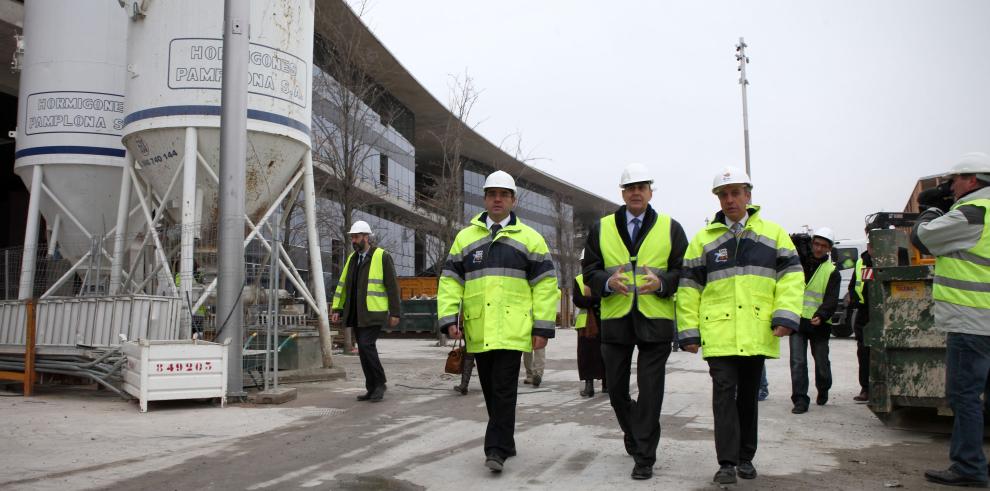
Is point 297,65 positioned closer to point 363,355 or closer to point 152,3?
point 152,3

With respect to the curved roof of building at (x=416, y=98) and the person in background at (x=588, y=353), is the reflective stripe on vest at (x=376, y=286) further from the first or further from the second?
the curved roof of building at (x=416, y=98)

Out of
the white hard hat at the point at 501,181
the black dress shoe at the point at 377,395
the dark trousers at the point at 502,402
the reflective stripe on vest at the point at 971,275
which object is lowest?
the black dress shoe at the point at 377,395

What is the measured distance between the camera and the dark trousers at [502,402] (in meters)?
5.17

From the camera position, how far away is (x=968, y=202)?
4934 mm

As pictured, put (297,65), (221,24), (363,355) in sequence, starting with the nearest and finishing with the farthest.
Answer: (363,355), (221,24), (297,65)

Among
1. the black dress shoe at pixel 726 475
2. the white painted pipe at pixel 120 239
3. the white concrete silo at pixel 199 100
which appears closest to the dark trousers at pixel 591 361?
the black dress shoe at pixel 726 475

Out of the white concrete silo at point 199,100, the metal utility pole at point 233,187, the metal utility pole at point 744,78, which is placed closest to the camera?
the metal utility pole at point 233,187

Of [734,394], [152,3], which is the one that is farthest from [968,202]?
[152,3]

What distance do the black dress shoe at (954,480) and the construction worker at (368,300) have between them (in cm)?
575

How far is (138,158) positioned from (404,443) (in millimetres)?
7114

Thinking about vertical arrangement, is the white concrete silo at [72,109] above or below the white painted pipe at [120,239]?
above

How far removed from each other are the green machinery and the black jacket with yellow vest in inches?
102

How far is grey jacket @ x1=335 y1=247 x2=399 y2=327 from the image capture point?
9.09 metres

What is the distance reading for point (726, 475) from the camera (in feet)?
15.1
